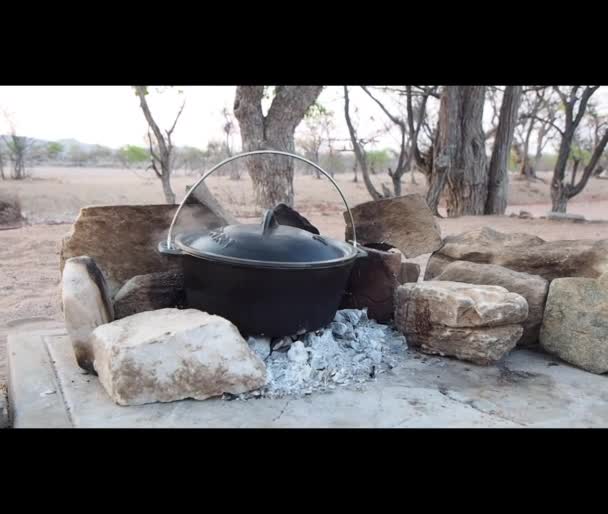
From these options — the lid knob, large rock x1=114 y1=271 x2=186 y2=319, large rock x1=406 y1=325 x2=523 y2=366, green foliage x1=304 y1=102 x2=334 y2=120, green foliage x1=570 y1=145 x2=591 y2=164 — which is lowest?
large rock x1=406 y1=325 x2=523 y2=366

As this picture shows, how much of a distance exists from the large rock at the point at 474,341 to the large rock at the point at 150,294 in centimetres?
153

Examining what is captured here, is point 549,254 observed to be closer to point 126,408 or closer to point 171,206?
point 171,206

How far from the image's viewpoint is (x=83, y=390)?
2646 millimetres

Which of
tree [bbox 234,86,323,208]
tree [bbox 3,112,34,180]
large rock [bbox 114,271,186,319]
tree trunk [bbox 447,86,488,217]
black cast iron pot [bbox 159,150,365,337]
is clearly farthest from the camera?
tree [bbox 3,112,34,180]

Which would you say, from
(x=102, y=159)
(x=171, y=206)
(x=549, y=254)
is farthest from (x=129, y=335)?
(x=102, y=159)

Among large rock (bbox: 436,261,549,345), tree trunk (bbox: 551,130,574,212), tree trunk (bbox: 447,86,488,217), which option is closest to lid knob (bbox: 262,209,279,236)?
large rock (bbox: 436,261,549,345)

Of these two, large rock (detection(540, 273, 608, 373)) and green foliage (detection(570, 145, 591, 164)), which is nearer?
large rock (detection(540, 273, 608, 373))

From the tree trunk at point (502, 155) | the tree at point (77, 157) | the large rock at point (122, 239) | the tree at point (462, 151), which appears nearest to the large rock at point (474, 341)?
the large rock at point (122, 239)

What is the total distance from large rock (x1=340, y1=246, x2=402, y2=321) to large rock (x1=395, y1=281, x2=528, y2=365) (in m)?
0.27

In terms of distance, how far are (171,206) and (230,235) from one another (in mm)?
826

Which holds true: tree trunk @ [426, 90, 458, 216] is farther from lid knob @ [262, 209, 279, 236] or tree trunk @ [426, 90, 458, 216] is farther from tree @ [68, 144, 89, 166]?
tree @ [68, 144, 89, 166]

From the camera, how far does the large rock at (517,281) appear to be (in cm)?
333

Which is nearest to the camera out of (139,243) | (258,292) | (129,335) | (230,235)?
(129,335)

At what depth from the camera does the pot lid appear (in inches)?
109
